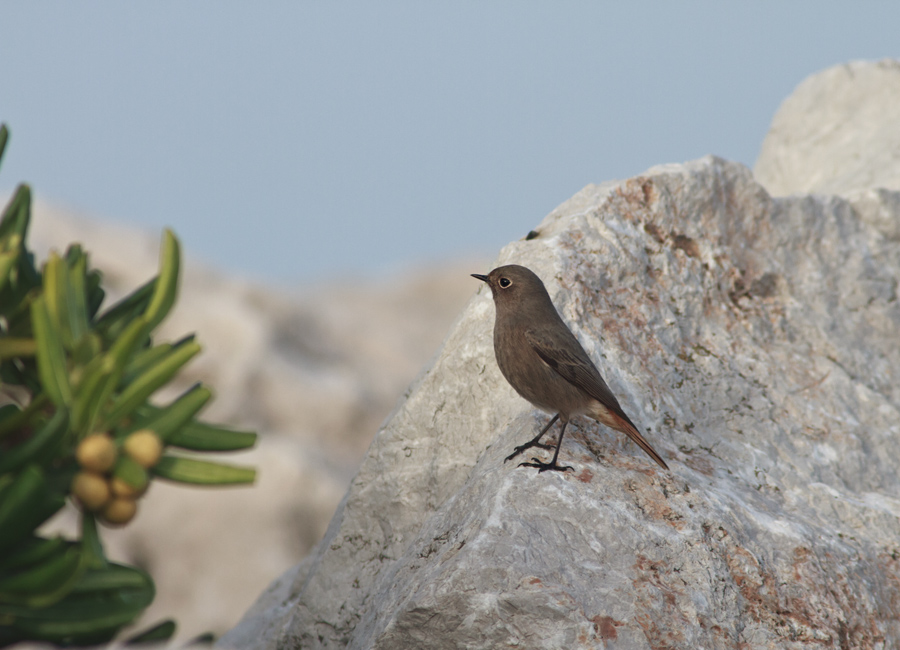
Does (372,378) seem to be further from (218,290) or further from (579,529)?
(579,529)

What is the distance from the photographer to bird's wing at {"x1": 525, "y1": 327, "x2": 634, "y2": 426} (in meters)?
4.62

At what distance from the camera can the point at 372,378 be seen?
48.1ft

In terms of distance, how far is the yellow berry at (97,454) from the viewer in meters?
2.74

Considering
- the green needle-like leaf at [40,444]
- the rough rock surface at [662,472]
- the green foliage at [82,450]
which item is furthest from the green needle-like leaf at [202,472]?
the rough rock surface at [662,472]

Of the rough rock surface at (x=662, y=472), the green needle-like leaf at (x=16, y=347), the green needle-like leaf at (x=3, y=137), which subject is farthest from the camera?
the rough rock surface at (x=662, y=472)

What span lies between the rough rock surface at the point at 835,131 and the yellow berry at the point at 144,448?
24.9 ft

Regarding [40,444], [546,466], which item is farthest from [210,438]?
[546,466]

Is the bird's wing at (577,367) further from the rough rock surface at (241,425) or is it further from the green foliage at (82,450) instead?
the rough rock surface at (241,425)

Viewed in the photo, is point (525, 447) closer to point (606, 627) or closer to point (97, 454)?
point (606, 627)

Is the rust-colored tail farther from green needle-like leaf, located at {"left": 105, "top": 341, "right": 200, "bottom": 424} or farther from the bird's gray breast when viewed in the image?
green needle-like leaf, located at {"left": 105, "top": 341, "right": 200, "bottom": 424}

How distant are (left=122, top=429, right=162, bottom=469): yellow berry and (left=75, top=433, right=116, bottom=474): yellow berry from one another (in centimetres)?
6

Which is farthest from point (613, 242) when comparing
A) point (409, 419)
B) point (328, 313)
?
point (328, 313)

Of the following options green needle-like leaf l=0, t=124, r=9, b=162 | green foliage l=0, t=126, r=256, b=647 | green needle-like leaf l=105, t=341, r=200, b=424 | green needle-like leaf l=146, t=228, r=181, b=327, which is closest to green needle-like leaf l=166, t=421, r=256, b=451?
green foliage l=0, t=126, r=256, b=647

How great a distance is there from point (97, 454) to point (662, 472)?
2982 millimetres
